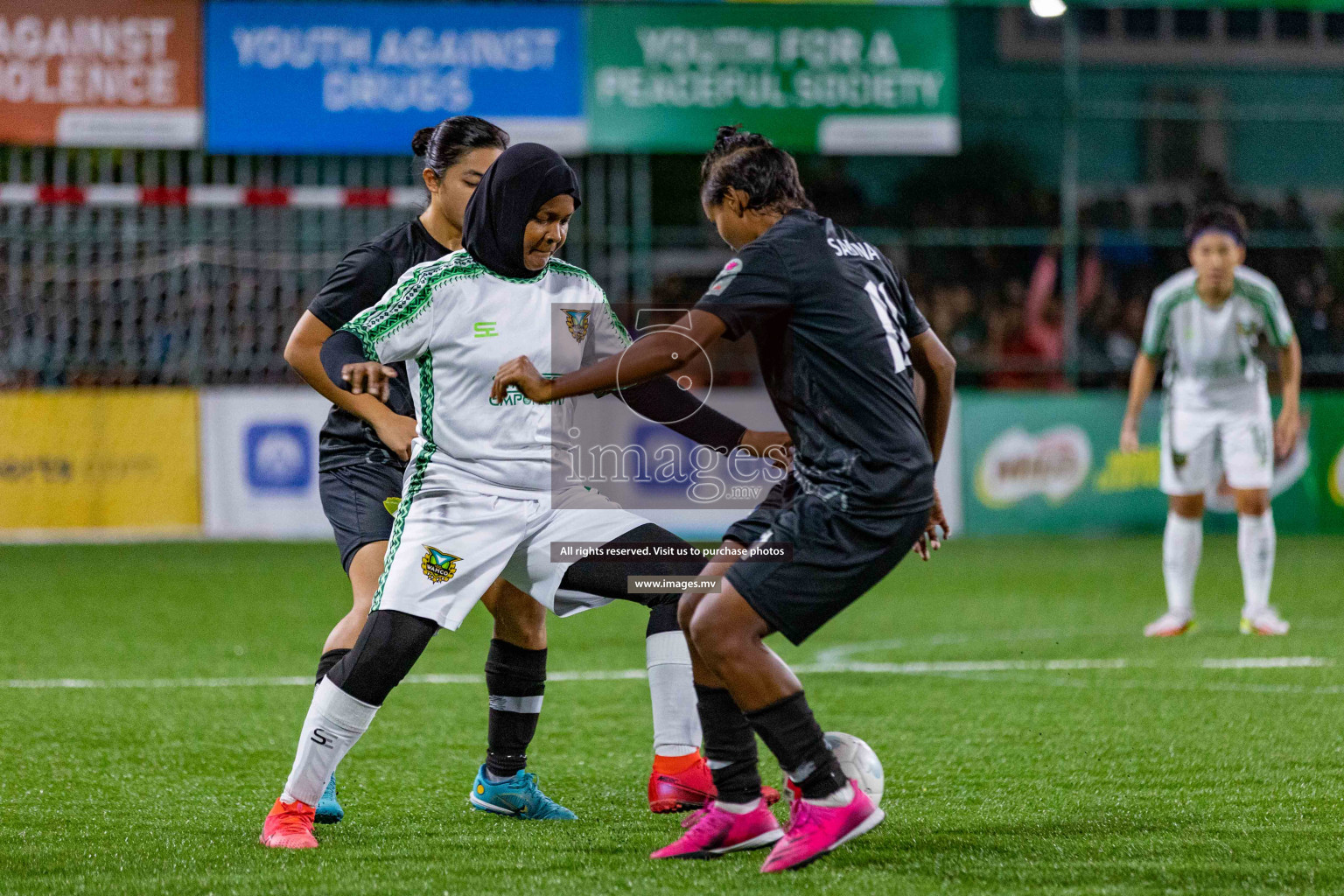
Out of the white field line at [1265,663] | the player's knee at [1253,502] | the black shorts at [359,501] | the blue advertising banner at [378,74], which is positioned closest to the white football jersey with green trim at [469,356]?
the black shorts at [359,501]

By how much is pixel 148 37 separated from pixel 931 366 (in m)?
11.6

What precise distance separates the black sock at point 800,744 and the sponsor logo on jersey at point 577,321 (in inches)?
44.4

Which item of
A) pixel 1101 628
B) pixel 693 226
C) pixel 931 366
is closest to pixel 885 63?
pixel 693 226

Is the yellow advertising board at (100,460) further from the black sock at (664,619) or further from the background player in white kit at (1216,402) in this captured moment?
the black sock at (664,619)

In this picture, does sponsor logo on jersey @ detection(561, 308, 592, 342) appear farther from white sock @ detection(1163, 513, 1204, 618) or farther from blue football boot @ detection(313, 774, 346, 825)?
white sock @ detection(1163, 513, 1204, 618)

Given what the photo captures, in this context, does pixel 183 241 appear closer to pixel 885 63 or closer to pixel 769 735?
pixel 885 63

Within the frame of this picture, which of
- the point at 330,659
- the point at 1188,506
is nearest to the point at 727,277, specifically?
the point at 330,659

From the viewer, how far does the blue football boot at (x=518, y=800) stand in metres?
4.52

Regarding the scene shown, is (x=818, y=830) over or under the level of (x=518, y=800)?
over

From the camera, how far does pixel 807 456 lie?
387 centimetres

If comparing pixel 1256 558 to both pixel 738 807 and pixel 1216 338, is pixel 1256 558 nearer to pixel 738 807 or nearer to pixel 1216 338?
pixel 1216 338

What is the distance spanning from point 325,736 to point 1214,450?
5940 millimetres

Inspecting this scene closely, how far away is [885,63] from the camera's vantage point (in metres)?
14.7

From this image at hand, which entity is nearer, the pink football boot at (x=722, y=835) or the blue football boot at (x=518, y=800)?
the pink football boot at (x=722, y=835)
